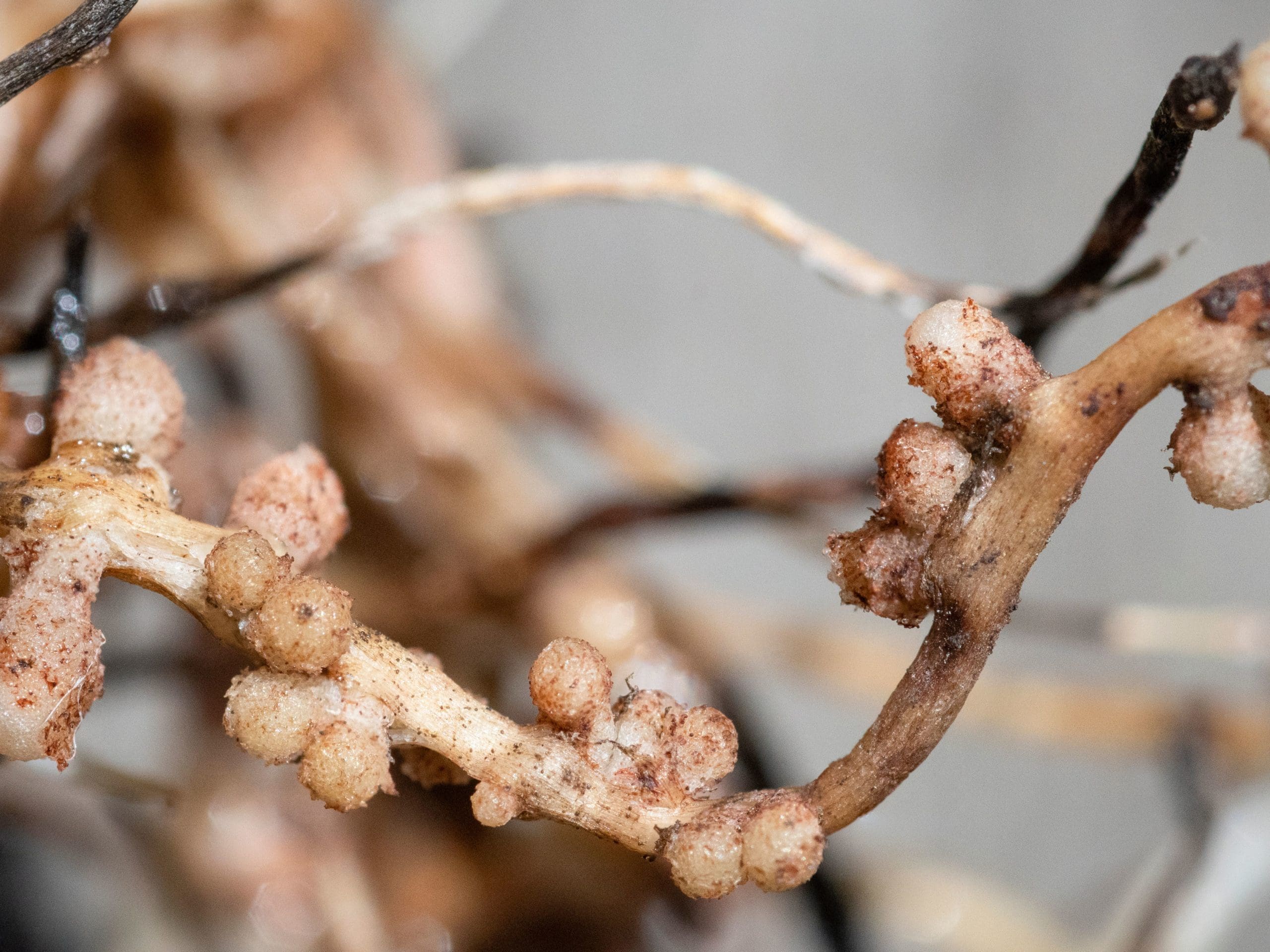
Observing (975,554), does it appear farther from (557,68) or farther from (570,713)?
(557,68)

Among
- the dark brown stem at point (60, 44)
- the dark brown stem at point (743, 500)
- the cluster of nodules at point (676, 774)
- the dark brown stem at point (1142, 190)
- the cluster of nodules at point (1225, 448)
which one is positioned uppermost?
the dark brown stem at point (743, 500)

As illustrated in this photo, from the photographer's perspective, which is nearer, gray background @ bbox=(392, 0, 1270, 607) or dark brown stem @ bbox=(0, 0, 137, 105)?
dark brown stem @ bbox=(0, 0, 137, 105)

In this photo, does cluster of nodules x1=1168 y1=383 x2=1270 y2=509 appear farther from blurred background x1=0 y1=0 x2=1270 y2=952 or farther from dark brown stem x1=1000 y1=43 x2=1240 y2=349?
blurred background x1=0 y1=0 x2=1270 y2=952

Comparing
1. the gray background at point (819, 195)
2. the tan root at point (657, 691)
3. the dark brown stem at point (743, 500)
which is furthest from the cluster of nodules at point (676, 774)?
the gray background at point (819, 195)

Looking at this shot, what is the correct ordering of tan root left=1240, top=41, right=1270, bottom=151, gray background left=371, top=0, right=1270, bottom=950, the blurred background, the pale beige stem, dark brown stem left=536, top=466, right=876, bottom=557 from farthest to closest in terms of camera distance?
gray background left=371, top=0, right=1270, bottom=950
the blurred background
dark brown stem left=536, top=466, right=876, bottom=557
the pale beige stem
tan root left=1240, top=41, right=1270, bottom=151

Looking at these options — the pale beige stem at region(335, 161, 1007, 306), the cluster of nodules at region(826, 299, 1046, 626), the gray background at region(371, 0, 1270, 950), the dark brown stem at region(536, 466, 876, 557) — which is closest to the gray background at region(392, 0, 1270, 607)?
the gray background at region(371, 0, 1270, 950)

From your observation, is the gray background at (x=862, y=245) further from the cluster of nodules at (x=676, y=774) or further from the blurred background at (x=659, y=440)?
the cluster of nodules at (x=676, y=774)
